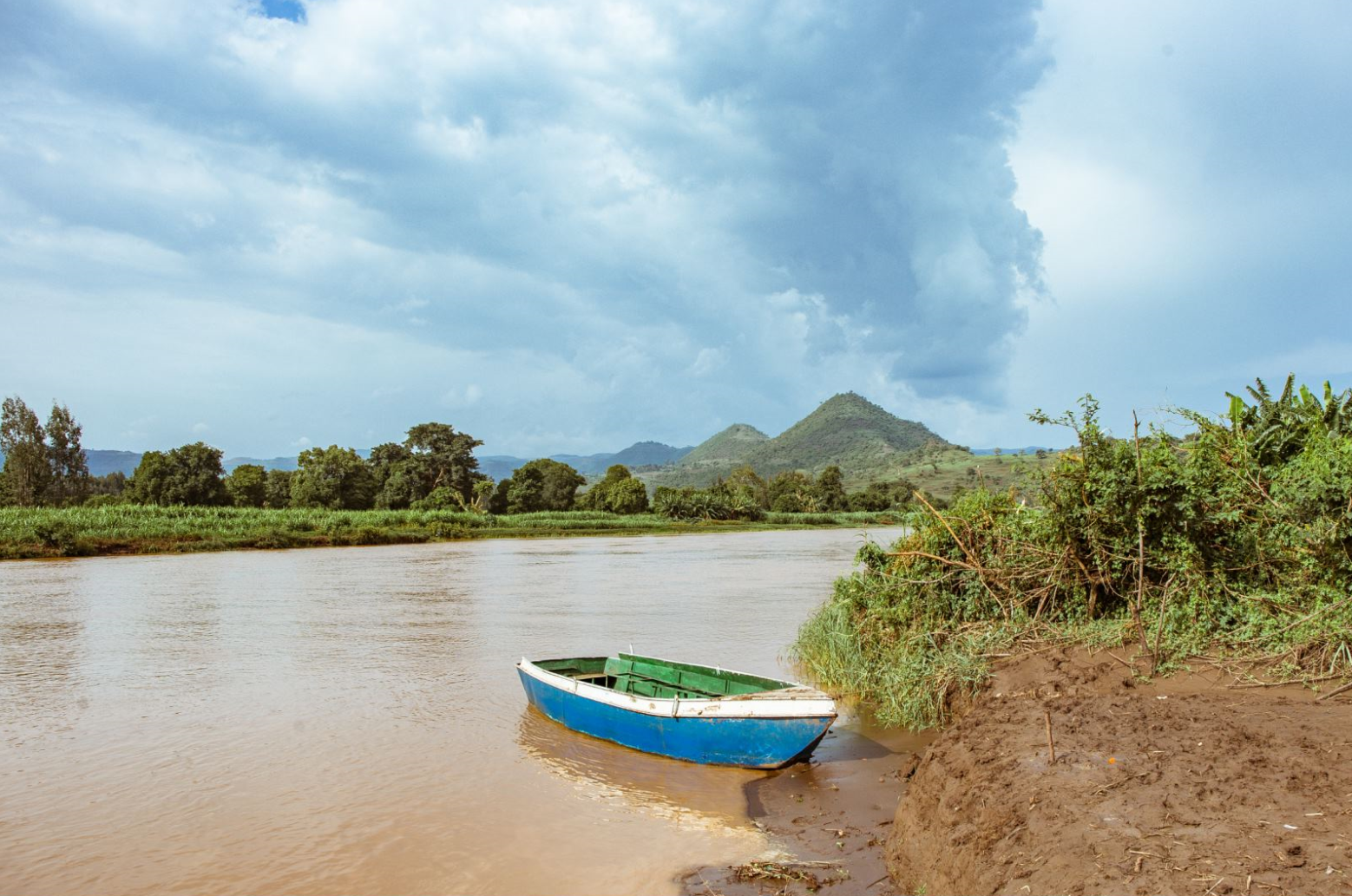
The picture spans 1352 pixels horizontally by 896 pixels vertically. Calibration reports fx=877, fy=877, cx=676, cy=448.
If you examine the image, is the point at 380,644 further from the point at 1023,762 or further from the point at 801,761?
the point at 1023,762

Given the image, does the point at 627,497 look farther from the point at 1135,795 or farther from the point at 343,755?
the point at 1135,795

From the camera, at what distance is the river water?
283 inches

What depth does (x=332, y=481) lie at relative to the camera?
7300 cm

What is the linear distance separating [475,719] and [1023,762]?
24.8ft

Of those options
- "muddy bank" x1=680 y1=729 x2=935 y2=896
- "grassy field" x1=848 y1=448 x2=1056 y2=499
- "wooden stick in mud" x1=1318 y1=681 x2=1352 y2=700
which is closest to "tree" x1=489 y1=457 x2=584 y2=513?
"grassy field" x1=848 y1=448 x2=1056 y2=499

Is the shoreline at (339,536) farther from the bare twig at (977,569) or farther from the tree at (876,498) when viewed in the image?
the tree at (876,498)

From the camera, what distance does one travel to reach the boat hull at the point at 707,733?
845 cm

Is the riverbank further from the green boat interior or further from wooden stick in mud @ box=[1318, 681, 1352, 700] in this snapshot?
the green boat interior

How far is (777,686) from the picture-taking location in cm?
944

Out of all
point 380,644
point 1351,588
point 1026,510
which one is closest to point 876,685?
point 1026,510

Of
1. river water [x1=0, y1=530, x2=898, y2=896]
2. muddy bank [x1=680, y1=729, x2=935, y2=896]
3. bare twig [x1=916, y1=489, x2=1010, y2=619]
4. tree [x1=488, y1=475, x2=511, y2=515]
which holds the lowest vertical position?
river water [x1=0, y1=530, x2=898, y2=896]

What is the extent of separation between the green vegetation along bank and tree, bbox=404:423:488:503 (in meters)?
70.3

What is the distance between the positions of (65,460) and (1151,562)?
86363 mm

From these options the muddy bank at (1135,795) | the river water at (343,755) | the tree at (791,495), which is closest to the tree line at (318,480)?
the tree at (791,495)
